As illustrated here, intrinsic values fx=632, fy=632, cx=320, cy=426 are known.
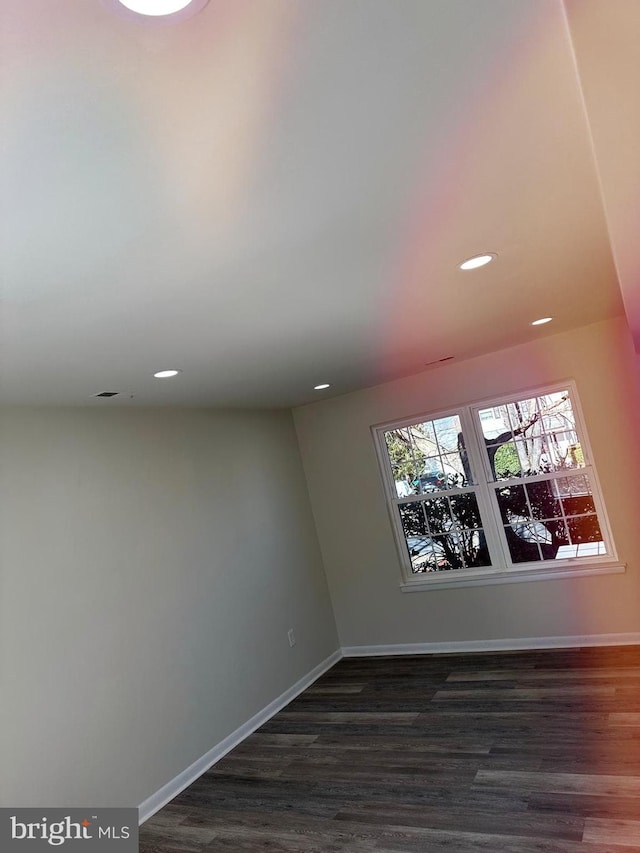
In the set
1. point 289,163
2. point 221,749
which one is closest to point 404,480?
point 221,749

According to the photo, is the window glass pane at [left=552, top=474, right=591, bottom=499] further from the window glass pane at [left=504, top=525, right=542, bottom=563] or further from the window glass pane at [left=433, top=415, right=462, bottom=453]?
the window glass pane at [left=433, top=415, right=462, bottom=453]

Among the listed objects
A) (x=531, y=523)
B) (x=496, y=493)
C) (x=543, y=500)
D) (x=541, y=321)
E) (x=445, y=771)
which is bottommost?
(x=445, y=771)

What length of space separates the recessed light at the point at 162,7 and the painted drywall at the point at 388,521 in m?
4.26

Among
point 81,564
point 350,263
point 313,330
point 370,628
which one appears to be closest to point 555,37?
point 350,263

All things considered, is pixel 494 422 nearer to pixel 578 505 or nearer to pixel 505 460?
pixel 505 460

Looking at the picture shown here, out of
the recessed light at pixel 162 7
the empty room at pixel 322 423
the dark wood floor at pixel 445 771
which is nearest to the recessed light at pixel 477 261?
the empty room at pixel 322 423

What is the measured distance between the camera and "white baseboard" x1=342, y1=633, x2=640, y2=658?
Answer: 15.3 ft

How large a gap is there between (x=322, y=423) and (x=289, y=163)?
4317 mm

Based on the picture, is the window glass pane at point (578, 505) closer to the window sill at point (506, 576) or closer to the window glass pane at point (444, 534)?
the window sill at point (506, 576)

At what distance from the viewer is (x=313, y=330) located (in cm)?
298

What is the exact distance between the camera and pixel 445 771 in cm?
332

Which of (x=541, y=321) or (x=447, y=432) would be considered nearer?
(x=541, y=321)

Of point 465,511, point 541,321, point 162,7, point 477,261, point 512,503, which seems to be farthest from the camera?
point 465,511

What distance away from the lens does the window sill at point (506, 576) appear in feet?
15.4
